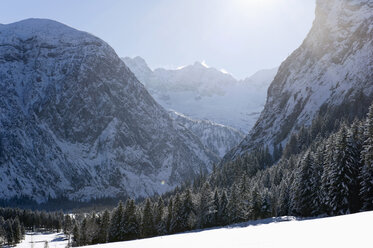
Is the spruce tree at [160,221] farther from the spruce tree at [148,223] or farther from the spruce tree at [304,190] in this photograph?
the spruce tree at [304,190]

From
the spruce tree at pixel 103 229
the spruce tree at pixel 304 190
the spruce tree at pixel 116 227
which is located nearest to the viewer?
the spruce tree at pixel 304 190

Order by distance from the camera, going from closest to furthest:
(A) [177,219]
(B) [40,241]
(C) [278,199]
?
(A) [177,219] → (C) [278,199] → (B) [40,241]

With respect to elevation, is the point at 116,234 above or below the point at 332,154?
below

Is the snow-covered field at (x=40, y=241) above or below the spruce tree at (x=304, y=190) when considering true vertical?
below

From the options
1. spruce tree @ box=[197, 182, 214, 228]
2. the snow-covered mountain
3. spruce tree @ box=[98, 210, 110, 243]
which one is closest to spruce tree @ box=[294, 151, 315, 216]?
spruce tree @ box=[197, 182, 214, 228]

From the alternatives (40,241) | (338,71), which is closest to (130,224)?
(40,241)

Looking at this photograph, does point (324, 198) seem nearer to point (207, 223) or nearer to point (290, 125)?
point (207, 223)

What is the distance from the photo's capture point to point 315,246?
16000 mm

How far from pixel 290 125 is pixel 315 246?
17683cm

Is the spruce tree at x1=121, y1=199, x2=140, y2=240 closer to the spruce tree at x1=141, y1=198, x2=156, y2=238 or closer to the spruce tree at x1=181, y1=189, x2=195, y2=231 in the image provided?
the spruce tree at x1=141, y1=198, x2=156, y2=238

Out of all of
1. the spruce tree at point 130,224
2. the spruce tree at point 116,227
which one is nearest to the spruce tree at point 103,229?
the spruce tree at point 116,227

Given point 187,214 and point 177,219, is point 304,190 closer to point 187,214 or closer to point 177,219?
point 187,214

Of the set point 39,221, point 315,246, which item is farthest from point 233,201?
point 39,221

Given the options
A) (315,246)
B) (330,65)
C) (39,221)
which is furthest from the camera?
(330,65)
